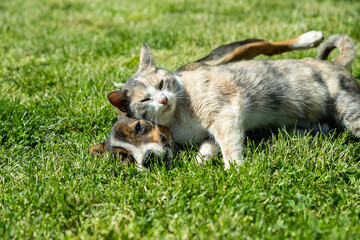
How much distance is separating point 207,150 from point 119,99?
3.78ft

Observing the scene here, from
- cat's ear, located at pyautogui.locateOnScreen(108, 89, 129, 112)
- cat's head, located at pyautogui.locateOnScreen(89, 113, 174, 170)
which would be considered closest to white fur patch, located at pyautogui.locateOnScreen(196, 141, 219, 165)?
cat's head, located at pyautogui.locateOnScreen(89, 113, 174, 170)

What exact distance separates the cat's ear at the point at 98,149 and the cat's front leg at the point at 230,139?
1.24 m

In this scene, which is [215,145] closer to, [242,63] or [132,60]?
[242,63]

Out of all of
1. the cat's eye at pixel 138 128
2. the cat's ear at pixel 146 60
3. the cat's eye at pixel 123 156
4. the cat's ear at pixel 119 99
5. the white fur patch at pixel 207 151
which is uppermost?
the cat's ear at pixel 146 60

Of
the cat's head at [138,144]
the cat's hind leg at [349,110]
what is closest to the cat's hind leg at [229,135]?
the cat's head at [138,144]

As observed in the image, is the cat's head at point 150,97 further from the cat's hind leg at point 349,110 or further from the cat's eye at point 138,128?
the cat's hind leg at point 349,110

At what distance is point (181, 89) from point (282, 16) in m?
4.90

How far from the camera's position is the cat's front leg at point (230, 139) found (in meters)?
3.62

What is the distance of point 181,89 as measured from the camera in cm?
418

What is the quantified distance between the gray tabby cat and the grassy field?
0.96 feet

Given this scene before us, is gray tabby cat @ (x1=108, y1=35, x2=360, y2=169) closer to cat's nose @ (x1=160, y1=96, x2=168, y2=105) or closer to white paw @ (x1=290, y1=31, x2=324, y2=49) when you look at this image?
cat's nose @ (x1=160, y1=96, x2=168, y2=105)

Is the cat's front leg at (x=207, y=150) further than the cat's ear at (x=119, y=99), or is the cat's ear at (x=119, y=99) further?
the cat's ear at (x=119, y=99)

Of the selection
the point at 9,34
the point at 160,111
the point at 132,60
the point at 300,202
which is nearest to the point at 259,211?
the point at 300,202

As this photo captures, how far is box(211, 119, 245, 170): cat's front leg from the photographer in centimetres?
362
